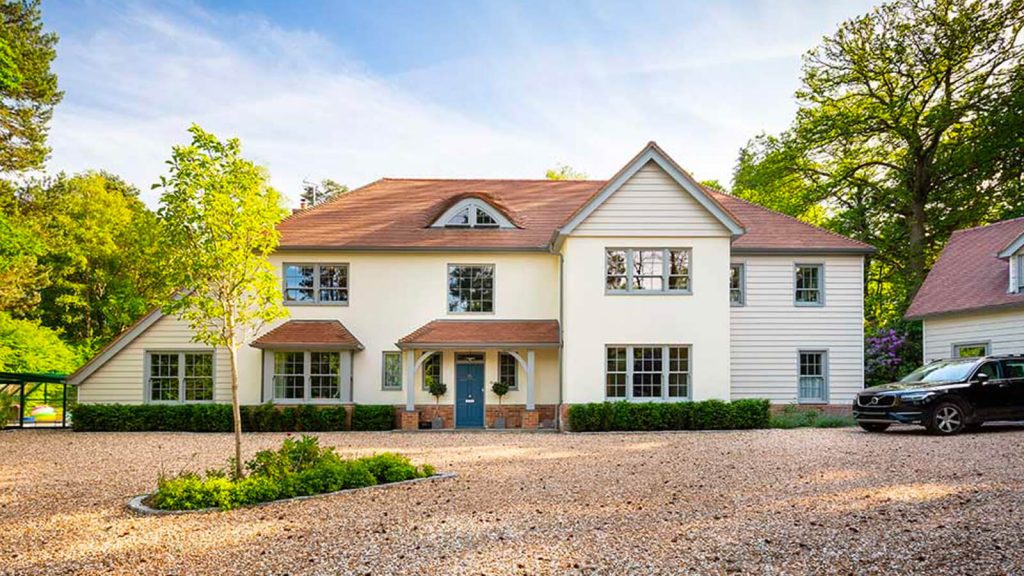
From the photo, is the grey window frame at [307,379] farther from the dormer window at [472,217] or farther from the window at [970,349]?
the window at [970,349]

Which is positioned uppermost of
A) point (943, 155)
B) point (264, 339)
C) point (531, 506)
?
point (943, 155)

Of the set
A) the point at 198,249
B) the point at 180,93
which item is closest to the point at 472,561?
the point at 198,249

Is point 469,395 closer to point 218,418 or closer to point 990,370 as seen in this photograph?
point 218,418

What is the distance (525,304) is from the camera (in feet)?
77.3

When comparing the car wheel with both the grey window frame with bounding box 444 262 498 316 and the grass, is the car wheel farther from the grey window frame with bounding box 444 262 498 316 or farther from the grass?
the grey window frame with bounding box 444 262 498 316

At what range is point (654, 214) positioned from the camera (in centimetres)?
2120

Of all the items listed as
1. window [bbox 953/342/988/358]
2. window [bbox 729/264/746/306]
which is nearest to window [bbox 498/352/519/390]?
window [bbox 729/264/746/306]

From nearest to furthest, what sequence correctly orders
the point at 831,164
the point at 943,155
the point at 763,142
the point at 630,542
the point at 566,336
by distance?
1. the point at 630,542
2. the point at 566,336
3. the point at 943,155
4. the point at 831,164
5. the point at 763,142

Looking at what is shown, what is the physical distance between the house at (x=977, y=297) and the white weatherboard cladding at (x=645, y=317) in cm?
702

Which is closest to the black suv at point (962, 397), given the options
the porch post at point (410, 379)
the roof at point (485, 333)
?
the roof at point (485, 333)

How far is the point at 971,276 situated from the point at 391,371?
58.5ft

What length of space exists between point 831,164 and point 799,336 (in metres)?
14.4

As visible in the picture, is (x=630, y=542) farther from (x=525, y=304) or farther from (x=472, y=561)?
(x=525, y=304)

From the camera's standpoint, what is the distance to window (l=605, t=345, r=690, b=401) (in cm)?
2120
